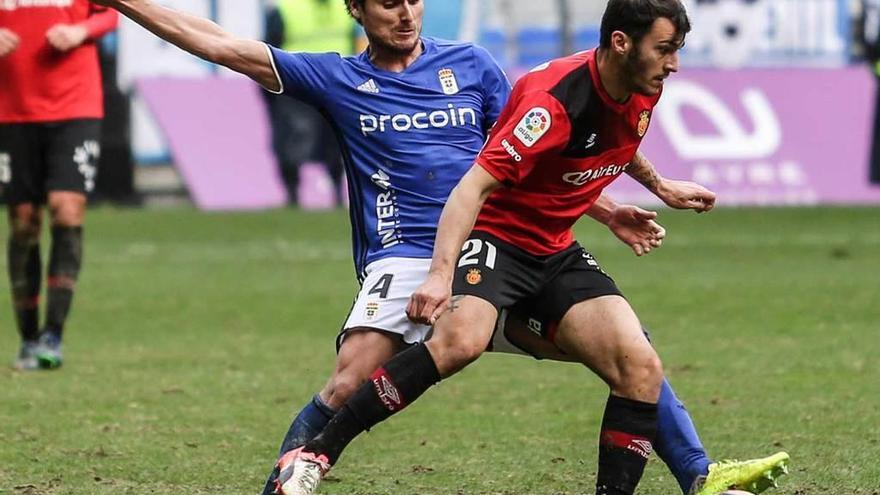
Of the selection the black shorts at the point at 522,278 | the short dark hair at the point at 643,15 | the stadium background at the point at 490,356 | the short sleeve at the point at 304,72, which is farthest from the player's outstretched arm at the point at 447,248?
the stadium background at the point at 490,356

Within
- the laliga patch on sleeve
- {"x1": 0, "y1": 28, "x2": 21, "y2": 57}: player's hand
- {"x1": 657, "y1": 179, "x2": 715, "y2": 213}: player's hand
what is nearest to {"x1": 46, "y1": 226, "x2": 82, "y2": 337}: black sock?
{"x1": 0, "y1": 28, "x2": 21, "y2": 57}: player's hand

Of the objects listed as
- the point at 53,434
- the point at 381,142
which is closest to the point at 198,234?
the point at 53,434

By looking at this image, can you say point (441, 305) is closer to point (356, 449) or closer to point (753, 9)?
point (356, 449)

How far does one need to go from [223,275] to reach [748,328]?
5275 mm

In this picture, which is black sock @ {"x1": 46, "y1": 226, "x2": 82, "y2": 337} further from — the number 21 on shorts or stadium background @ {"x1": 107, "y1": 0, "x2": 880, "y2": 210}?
stadium background @ {"x1": 107, "y1": 0, "x2": 880, "y2": 210}

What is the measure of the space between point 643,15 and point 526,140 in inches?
22.2

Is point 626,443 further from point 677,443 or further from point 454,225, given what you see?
point 454,225

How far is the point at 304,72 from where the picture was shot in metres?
6.24

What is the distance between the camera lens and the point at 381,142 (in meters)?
6.30

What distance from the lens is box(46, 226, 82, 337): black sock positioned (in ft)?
32.1

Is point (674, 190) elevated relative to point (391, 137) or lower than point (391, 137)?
lower

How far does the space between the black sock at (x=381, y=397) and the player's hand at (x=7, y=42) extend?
4720mm

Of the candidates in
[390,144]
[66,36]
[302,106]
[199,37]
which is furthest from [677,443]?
[302,106]

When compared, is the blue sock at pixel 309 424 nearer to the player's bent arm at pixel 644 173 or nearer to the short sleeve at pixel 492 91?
the short sleeve at pixel 492 91
